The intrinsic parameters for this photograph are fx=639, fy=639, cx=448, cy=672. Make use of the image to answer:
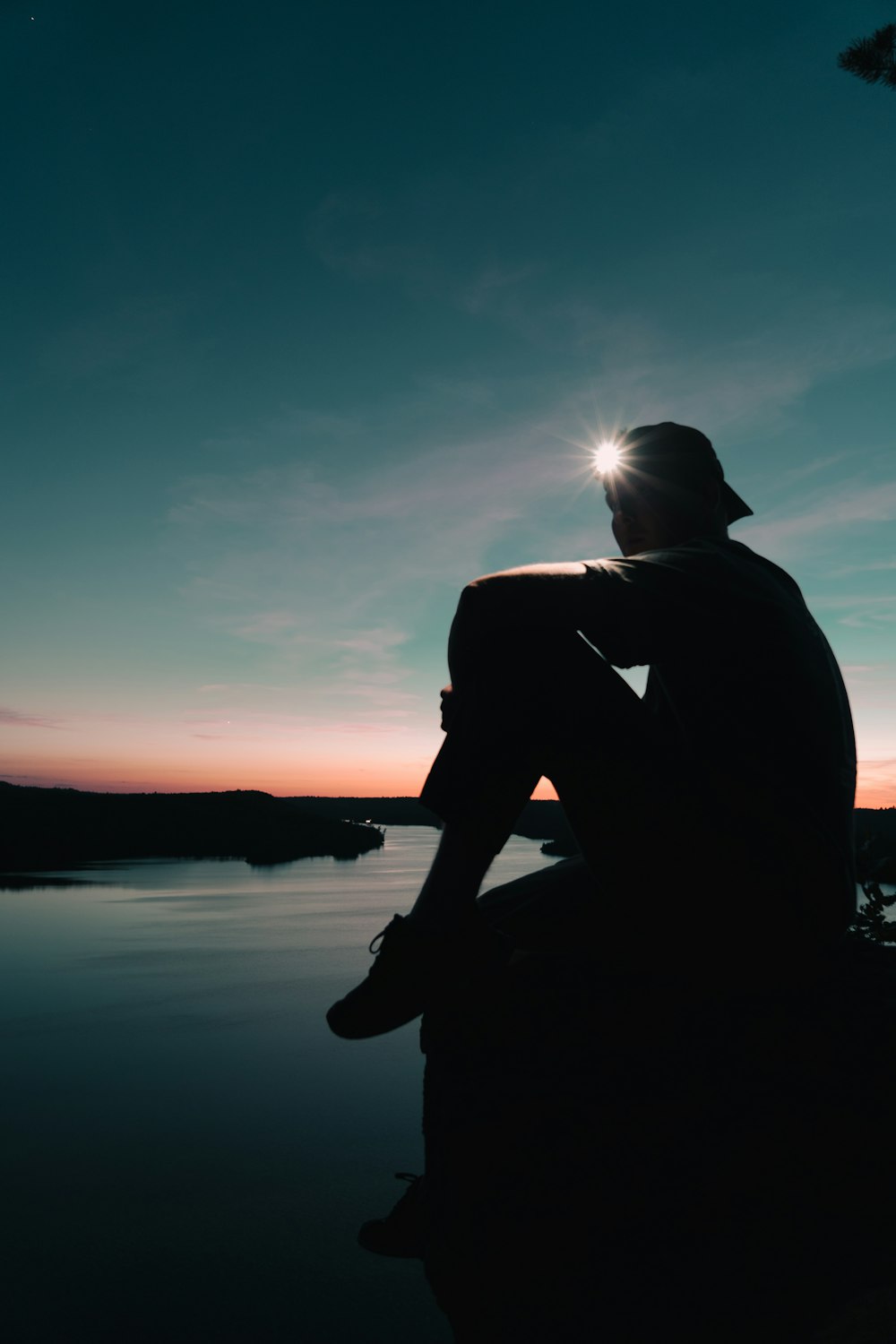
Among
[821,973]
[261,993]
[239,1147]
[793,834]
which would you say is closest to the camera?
[793,834]

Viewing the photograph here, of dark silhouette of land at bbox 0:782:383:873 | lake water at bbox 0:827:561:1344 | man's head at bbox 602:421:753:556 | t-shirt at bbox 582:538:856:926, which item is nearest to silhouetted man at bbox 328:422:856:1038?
t-shirt at bbox 582:538:856:926

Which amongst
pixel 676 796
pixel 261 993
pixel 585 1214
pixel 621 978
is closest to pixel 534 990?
pixel 621 978

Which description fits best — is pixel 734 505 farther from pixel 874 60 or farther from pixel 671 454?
pixel 874 60

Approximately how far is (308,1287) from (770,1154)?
165 inches

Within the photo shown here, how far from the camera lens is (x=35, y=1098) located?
6863mm

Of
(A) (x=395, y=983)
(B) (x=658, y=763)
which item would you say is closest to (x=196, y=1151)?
(A) (x=395, y=983)

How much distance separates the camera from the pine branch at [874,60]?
3406 millimetres

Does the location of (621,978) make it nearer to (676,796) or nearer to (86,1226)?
(676,796)

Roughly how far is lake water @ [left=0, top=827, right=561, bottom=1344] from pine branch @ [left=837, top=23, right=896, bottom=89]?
7.26 metres

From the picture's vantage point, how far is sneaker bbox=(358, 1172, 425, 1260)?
5.46 ft

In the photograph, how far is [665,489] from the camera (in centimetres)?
161

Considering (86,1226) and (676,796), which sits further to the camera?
(86,1226)

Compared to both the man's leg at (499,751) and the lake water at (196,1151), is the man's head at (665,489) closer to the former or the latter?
the man's leg at (499,751)

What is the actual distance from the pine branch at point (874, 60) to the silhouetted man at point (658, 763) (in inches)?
160
